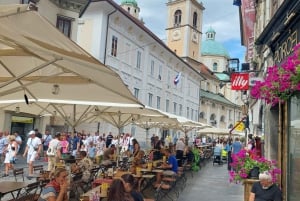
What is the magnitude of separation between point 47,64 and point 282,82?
14.4 feet

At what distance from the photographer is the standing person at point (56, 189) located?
6.14 metres

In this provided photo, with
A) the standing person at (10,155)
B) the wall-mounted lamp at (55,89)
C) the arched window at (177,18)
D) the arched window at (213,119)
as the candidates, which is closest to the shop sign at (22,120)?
the standing person at (10,155)

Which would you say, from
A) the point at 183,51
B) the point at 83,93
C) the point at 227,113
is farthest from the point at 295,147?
the point at 227,113

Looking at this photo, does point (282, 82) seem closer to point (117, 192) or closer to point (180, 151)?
point (117, 192)

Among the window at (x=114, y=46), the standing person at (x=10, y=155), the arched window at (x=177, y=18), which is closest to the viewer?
the standing person at (x=10, y=155)

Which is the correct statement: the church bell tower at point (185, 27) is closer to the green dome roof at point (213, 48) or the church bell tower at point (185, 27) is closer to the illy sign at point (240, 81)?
the green dome roof at point (213, 48)

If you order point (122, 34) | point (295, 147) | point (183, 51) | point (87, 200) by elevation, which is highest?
point (183, 51)

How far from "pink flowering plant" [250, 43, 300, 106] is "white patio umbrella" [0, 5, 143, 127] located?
2674 mm

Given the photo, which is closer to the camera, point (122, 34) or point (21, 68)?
point (21, 68)

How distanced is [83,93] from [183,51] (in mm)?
61301

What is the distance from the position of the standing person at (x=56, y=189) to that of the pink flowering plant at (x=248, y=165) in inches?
179

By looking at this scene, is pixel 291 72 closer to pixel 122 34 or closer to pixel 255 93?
pixel 255 93

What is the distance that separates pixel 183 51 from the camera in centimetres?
6806

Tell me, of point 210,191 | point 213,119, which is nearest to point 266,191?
point 210,191
